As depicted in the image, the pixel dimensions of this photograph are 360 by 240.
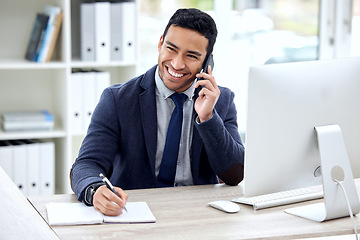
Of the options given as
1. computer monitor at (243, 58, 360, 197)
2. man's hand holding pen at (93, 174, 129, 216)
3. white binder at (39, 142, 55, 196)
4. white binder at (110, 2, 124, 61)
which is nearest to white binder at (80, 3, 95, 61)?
white binder at (110, 2, 124, 61)

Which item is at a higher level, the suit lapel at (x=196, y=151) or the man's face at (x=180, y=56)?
the man's face at (x=180, y=56)

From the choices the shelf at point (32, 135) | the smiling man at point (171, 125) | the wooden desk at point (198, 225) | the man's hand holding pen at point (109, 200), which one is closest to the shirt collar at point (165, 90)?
the smiling man at point (171, 125)

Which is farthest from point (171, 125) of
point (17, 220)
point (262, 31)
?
point (262, 31)

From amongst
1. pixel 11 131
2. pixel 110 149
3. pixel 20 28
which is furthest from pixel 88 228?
pixel 20 28

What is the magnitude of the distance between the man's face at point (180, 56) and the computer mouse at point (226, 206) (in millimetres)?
456

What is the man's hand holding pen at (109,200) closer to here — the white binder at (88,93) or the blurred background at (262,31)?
the white binder at (88,93)

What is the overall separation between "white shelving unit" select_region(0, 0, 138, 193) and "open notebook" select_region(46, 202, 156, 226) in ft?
5.12

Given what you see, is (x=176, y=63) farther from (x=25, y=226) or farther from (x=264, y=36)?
(x=264, y=36)

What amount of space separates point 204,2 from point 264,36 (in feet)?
1.58

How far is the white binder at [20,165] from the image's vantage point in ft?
10.8

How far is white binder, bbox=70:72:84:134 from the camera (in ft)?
11.0

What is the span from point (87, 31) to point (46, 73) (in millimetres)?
434

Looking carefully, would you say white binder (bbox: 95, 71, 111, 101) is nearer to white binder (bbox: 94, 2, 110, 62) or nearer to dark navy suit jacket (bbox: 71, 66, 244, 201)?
white binder (bbox: 94, 2, 110, 62)

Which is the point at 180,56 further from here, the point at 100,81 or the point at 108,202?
the point at 100,81
